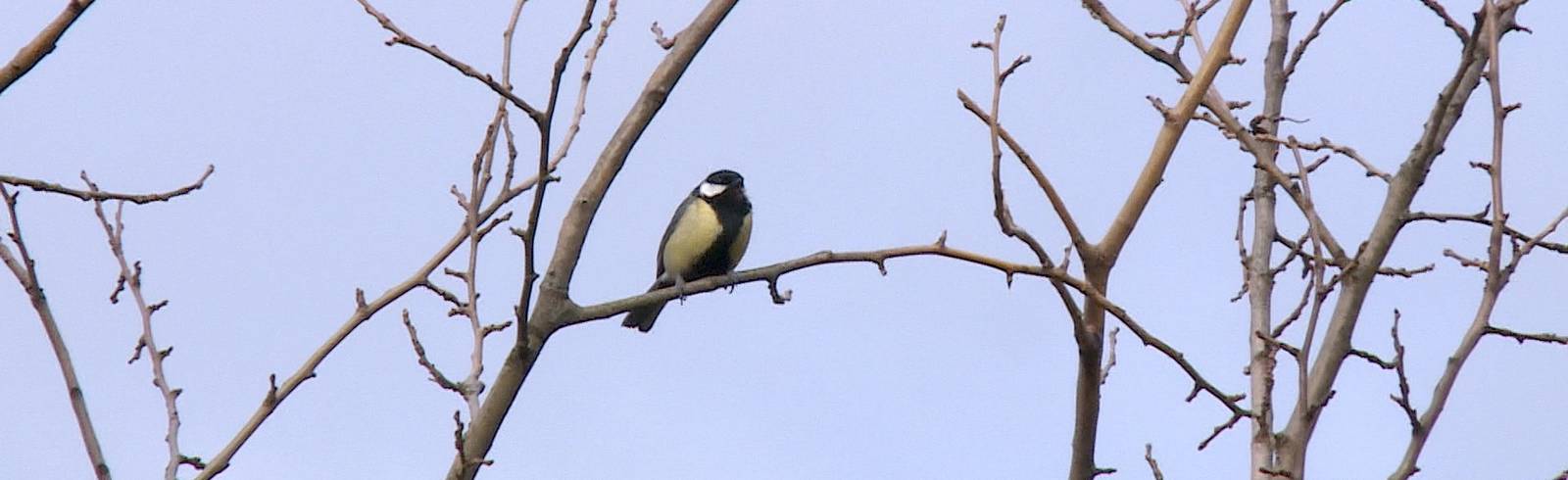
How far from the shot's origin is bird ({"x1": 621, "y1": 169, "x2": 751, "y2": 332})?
26.1 feet

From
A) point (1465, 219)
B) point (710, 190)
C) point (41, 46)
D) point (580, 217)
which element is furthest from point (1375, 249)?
point (710, 190)

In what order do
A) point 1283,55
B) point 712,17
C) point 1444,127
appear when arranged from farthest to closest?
point 1283,55 < point 712,17 < point 1444,127

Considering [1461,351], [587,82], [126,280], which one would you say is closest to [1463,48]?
[1461,351]

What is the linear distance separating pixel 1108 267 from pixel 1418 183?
0.70 m

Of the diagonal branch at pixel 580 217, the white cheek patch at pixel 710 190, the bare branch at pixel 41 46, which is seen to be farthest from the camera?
the white cheek patch at pixel 710 190

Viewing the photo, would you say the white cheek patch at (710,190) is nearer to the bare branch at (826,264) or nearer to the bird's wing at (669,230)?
the bird's wing at (669,230)

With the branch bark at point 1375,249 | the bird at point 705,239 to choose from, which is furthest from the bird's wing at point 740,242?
the branch bark at point 1375,249

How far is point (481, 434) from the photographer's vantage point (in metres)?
3.80

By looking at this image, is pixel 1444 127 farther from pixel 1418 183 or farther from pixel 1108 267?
pixel 1108 267

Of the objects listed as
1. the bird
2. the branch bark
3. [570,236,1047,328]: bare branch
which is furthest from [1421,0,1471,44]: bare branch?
the bird

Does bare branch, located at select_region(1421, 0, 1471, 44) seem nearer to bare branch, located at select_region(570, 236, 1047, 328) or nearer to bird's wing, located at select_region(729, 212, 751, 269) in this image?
bare branch, located at select_region(570, 236, 1047, 328)

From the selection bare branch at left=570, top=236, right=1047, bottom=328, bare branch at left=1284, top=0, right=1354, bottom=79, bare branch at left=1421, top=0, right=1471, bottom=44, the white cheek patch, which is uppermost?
the white cheek patch

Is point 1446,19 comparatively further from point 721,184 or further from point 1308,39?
point 721,184

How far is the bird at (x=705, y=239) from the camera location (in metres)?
7.95
